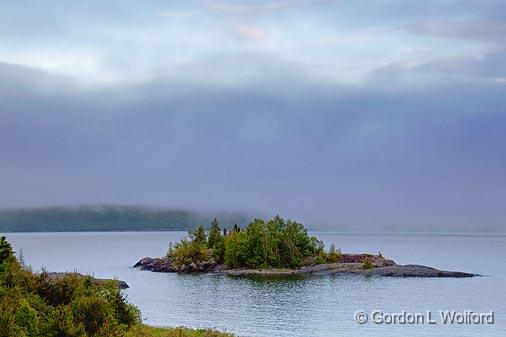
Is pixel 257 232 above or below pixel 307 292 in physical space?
above

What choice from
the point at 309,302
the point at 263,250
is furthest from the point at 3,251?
the point at 263,250

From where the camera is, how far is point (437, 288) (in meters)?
129

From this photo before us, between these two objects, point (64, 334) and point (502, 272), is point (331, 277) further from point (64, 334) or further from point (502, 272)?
point (64, 334)

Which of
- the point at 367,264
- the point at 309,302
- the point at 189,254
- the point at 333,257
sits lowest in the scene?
the point at 309,302

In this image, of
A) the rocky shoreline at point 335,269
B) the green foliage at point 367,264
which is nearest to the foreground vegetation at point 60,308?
the rocky shoreline at point 335,269

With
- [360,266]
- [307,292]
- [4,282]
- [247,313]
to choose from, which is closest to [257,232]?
[360,266]

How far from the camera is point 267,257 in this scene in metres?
185

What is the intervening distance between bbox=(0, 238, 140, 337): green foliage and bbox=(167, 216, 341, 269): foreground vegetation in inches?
5847

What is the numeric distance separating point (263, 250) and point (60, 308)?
15635 centimetres

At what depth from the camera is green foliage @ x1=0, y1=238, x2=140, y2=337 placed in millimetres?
28109

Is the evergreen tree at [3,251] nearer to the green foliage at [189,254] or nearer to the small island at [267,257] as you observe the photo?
the small island at [267,257]

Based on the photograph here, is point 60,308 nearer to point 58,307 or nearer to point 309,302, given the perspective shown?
point 58,307

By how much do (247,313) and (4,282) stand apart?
55.3 meters

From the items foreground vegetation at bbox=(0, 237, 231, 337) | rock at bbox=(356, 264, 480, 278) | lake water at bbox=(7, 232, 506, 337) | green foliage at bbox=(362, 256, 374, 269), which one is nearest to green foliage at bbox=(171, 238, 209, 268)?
lake water at bbox=(7, 232, 506, 337)
